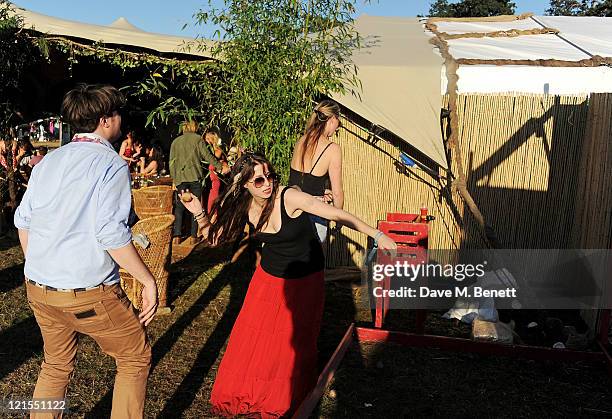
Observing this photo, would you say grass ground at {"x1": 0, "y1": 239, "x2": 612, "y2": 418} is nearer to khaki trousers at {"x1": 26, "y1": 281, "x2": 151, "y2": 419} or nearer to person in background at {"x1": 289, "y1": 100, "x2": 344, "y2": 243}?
khaki trousers at {"x1": 26, "y1": 281, "x2": 151, "y2": 419}

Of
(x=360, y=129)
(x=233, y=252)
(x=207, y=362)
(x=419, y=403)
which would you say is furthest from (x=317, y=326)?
(x=233, y=252)

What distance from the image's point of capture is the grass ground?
12.3 feet

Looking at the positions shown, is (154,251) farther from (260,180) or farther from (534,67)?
(534,67)

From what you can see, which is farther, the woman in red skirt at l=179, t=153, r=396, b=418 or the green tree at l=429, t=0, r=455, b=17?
the green tree at l=429, t=0, r=455, b=17

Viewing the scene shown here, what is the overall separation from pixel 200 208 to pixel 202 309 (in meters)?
2.52

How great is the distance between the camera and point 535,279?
666 cm

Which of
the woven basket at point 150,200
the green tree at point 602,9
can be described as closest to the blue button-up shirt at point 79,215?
the woven basket at point 150,200

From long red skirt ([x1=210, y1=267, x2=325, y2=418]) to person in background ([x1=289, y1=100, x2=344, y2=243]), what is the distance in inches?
41.1

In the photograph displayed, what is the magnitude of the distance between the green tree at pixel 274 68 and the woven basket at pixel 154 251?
1047 millimetres

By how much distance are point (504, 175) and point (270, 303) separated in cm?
397

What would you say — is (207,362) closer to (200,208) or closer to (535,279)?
(200,208)

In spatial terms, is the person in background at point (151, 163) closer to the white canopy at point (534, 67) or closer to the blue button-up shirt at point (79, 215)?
the white canopy at point (534, 67)

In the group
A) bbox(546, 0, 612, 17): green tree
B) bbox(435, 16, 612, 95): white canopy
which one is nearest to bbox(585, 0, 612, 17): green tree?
bbox(546, 0, 612, 17): green tree

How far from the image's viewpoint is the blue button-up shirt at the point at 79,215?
2.40 m
